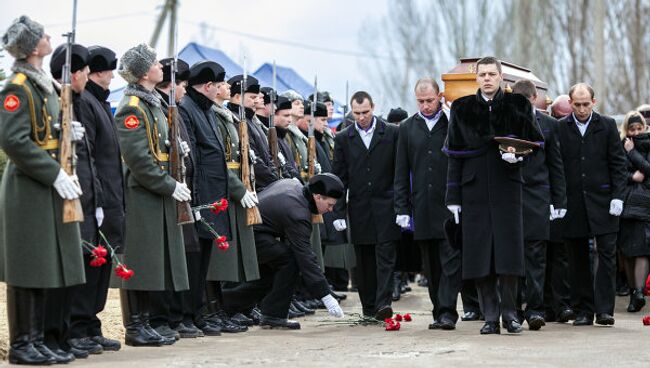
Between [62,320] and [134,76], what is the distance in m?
2.09

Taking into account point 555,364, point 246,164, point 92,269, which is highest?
point 246,164

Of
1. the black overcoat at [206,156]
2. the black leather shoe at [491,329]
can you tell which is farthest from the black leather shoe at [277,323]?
the black leather shoe at [491,329]

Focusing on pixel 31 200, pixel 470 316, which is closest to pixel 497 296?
pixel 470 316

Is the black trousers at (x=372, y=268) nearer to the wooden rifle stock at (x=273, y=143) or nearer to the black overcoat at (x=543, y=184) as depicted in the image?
the wooden rifle stock at (x=273, y=143)

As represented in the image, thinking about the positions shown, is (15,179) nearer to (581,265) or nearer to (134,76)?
(134,76)

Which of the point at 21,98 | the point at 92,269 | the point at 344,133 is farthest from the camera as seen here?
the point at 344,133

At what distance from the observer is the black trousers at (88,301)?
9.37 meters

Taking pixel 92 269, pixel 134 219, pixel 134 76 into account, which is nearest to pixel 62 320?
pixel 92 269

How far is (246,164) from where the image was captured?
11.7 metres

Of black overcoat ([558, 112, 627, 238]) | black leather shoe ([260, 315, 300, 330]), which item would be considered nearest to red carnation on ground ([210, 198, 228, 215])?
black leather shoe ([260, 315, 300, 330])

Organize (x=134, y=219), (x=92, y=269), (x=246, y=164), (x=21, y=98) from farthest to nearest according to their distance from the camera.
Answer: (x=246, y=164) < (x=134, y=219) < (x=92, y=269) < (x=21, y=98)

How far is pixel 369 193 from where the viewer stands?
1257 cm

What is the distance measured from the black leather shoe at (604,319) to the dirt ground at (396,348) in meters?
0.15

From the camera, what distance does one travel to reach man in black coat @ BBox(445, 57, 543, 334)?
35.5ft
